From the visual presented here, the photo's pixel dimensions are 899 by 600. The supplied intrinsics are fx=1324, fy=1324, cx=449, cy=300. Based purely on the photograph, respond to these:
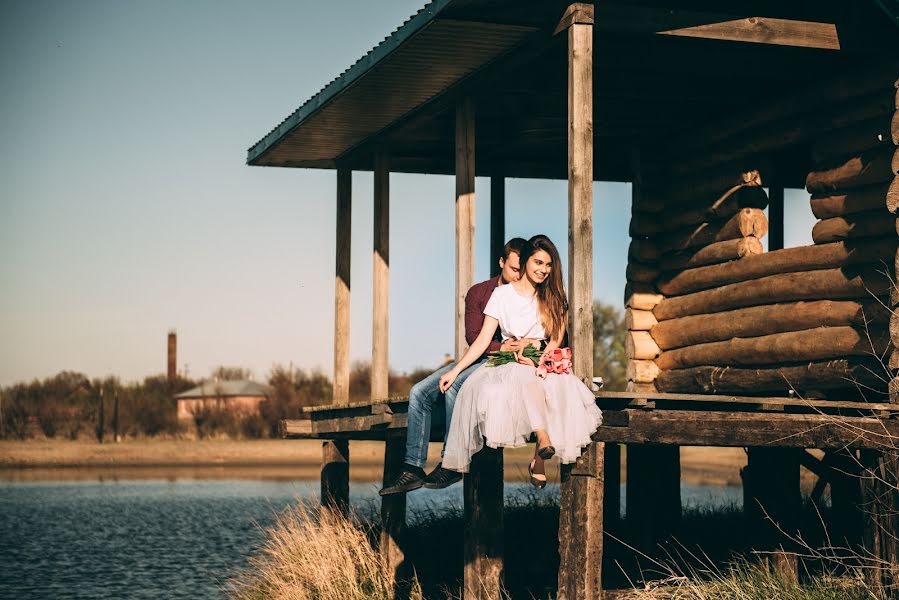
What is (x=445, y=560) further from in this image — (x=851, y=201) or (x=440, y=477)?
(x=851, y=201)

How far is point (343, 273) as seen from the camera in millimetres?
17406

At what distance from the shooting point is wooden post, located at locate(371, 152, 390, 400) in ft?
51.0

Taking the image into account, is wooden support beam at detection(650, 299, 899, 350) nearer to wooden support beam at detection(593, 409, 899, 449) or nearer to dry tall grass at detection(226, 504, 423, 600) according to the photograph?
wooden support beam at detection(593, 409, 899, 449)

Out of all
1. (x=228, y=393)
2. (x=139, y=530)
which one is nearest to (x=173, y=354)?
(x=228, y=393)

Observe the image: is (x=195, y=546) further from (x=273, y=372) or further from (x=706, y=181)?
(x=273, y=372)

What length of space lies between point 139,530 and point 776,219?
20066mm

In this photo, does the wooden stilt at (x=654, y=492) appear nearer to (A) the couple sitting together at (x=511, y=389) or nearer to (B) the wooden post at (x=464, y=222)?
(B) the wooden post at (x=464, y=222)

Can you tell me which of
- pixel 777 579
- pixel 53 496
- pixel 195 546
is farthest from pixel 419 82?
pixel 53 496

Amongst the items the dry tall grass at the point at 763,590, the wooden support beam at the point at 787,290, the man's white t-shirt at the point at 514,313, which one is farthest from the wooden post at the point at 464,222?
the wooden support beam at the point at 787,290

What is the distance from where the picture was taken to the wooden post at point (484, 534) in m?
12.1

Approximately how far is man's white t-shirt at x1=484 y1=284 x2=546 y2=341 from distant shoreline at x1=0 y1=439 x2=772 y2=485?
37.3m

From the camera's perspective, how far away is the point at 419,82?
1369 cm

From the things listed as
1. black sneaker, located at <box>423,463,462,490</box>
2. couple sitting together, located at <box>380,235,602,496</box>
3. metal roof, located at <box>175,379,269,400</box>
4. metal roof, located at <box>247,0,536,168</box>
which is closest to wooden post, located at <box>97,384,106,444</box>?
metal roof, located at <box>175,379,269,400</box>

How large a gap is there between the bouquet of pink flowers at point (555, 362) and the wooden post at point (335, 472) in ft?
28.0
